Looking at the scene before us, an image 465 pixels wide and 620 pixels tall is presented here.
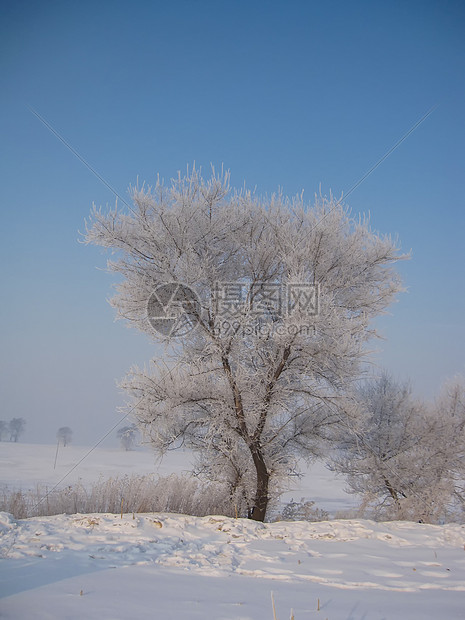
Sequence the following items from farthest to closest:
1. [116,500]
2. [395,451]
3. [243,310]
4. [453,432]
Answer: [453,432], [395,451], [243,310], [116,500]

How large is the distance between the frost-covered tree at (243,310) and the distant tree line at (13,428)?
256 feet

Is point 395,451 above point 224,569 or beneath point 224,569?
above

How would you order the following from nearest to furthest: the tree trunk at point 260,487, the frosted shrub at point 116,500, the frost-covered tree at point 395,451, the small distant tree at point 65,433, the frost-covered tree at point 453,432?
the frosted shrub at point 116,500 < the tree trunk at point 260,487 < the frost-covered tree at point 395,451 < the frost-covered tree at point 453,432 < the small distant tree at point 65,433

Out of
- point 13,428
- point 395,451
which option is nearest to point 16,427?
point 13,428

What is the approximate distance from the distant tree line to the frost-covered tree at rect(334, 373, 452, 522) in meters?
75.1

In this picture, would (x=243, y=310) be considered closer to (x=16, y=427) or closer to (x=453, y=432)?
(x=453, y=432)

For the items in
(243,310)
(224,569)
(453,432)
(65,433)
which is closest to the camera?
(224,569)

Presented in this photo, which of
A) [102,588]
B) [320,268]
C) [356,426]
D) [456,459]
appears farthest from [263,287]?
[456,459]

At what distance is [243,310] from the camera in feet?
26.9

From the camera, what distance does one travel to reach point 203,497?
8.28 metres

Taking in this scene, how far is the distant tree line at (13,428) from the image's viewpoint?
7744cm

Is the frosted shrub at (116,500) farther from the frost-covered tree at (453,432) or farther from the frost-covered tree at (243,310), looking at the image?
the frost-covered tree at (453,432)

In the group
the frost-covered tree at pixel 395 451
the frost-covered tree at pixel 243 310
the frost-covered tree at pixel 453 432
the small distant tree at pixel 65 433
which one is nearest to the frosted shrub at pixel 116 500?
the frost-covered tree at pixel 243 310

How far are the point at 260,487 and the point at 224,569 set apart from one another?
19.1 ft
